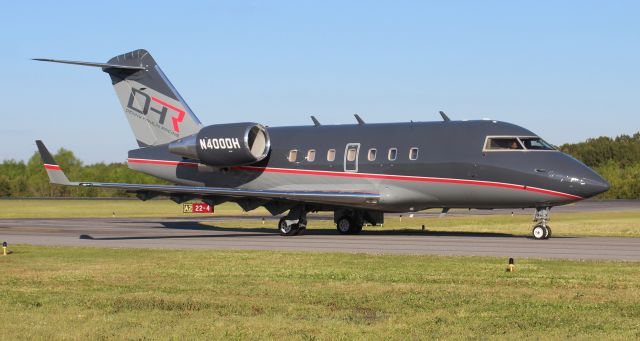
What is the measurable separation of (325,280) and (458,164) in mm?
14508

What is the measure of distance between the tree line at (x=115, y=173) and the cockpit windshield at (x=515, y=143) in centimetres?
7379

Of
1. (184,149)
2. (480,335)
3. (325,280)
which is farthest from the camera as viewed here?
(184,149)

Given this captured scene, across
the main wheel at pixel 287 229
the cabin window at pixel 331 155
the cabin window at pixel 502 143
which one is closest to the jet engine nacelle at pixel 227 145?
the cabin window at pixel 331 155

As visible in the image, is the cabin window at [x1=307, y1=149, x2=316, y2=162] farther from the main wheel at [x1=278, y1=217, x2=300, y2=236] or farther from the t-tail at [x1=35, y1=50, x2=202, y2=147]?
the t-tail at [x1=35, y1=50, x2=202, y2=147]

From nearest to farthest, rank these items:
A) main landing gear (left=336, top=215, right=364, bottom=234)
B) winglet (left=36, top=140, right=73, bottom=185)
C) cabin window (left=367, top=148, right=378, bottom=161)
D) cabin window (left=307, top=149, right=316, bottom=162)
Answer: winglet (left=36, top=140, right=73, bottom=185) < cabin window (left=367, top=148, right=378, bottom=161) < cabin window (left=307, top=149, right=316, bottom=162) < main landing gear (left=336, top=215, right=364, bottom=234)

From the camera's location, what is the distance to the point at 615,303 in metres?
14.5

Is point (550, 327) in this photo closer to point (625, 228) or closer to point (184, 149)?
point (184, 149)

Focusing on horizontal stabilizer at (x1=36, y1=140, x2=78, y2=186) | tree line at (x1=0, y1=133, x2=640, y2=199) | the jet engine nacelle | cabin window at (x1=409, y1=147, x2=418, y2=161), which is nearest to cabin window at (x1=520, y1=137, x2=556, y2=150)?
cabin window at (x1=409, y1=147, x2=418, y2=161)

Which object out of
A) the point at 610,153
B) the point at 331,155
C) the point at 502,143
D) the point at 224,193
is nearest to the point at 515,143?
the point at 502,143

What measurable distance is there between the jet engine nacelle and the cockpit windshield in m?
9.43

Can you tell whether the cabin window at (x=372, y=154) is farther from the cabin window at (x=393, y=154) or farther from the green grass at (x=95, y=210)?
the green grass at (x=95, y=210)

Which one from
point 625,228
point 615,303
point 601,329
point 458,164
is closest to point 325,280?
point 615,303

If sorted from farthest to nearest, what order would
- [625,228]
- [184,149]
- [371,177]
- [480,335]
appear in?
[625,228], [184,149], [371,177], [480,335]

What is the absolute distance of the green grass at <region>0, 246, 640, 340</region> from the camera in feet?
39.9
